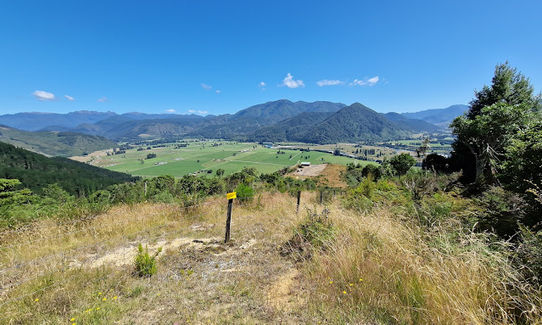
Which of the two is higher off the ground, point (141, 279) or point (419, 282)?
point (419, 282)

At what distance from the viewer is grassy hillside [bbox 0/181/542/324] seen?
2074 mm

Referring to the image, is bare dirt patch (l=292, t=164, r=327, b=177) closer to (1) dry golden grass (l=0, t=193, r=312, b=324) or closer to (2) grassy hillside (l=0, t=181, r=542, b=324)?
(1) dry golden grass (l=0, t=193, r=312, b=324)

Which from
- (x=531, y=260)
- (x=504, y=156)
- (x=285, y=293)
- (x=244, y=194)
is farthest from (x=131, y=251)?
(x=504, y=156)

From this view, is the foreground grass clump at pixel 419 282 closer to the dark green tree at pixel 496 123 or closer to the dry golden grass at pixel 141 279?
the dry golden grass at pixel 141 279

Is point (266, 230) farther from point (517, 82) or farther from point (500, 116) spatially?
point (517, 82)

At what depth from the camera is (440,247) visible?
2.54 meters

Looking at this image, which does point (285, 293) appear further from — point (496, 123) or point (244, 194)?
point (496, 123)

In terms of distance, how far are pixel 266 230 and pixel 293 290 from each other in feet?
8.65

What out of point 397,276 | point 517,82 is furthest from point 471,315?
point 517,82

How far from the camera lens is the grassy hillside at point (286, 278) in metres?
2.07

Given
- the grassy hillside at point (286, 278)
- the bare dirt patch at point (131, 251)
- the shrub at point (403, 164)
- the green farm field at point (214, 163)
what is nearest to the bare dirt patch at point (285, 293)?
the grassy hillside at point (286, 278)

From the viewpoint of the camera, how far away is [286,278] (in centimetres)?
323

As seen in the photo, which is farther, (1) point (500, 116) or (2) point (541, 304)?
(1) point (500, 116)

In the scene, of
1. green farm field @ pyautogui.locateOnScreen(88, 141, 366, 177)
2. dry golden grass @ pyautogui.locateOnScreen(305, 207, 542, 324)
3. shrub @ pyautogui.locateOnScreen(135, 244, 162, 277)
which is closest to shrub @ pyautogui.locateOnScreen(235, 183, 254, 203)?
shrub @ pyautogui.locateOnScreen(135, 244, 162, 277)
